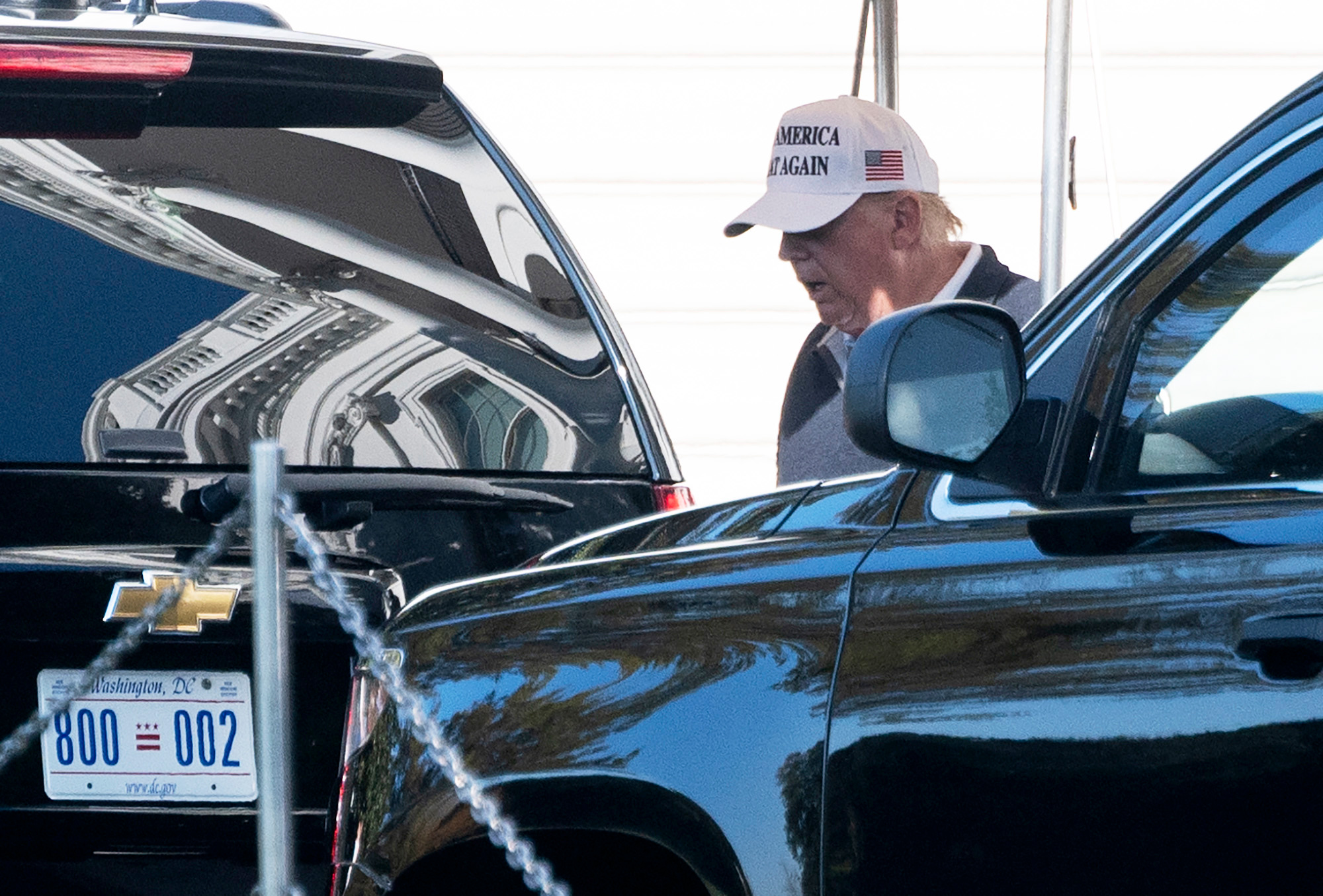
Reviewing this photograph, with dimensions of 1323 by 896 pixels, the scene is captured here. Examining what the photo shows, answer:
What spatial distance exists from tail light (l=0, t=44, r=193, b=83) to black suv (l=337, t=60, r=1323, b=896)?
1.23 meters

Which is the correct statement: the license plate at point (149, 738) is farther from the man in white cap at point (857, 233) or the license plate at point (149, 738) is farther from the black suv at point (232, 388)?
the man in white cap at point (857, 233)

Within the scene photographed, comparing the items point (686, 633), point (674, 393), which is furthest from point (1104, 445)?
point (674, 393)

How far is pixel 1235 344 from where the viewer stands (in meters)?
1.84

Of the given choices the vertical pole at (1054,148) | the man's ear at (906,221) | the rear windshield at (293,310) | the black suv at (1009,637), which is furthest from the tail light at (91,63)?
the vertical pole at (1054,148)

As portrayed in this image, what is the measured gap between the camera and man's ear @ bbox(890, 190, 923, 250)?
3789mm

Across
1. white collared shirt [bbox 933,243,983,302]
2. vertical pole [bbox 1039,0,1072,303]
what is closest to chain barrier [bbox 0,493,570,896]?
white collared shirt [bbox 933,243,983,302]

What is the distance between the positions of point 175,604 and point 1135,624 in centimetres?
155

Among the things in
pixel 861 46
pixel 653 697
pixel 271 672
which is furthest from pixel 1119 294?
pixel 861 46

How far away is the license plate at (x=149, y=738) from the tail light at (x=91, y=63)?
2.96ft

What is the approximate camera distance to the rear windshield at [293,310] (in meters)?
2.83

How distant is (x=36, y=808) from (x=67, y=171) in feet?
3.19

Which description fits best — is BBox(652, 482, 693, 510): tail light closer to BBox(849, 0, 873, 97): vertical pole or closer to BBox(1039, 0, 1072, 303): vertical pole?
BBox(1039, 0, 1072, 303): vertical pole

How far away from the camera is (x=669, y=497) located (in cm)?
311

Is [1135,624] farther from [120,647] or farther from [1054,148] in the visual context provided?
[1054,148]
